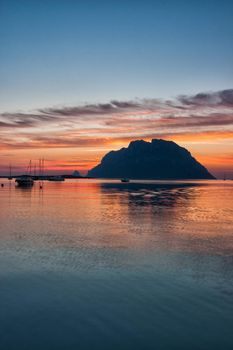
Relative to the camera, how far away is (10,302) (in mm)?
16812

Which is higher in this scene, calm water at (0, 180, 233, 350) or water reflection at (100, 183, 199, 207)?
water reflection at (100, 183, 199, 207)

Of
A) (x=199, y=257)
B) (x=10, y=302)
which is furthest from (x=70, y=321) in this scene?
(x=199, y=257)

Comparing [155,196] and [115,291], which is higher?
[155,196]

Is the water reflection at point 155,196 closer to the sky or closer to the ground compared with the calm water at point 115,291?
closer to the sky

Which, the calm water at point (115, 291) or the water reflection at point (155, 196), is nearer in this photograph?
the calm water at point (115, 291)

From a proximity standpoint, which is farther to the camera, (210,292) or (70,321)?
(210,292)

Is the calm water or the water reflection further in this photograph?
the water reflection

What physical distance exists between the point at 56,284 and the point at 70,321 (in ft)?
15.9

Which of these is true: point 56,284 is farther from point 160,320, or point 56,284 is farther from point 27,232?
point 27,232

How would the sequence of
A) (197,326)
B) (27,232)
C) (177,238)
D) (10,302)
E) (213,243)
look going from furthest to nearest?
(27,232) → (177,238) → (213,243) → (10,302) → (197,326)

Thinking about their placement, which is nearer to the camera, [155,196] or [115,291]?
[115,291]

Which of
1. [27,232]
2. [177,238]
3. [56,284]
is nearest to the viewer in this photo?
[56,284]

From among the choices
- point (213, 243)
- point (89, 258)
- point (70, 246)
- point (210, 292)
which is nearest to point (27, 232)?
point (70, 246)

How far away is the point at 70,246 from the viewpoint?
2958 centimetres
